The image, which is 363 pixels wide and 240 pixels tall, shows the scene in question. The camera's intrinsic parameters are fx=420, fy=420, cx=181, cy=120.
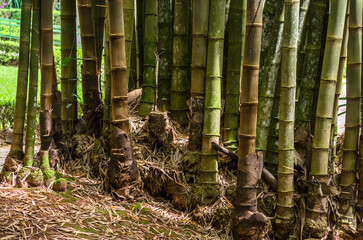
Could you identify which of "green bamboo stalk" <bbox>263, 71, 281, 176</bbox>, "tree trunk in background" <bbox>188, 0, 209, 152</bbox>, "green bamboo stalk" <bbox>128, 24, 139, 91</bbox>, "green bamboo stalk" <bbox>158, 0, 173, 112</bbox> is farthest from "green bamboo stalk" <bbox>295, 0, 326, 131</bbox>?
"green bamboo stalk" <bbox>128, 24, 139, 91</bbox>

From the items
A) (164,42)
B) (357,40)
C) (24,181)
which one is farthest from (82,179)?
(357,40)

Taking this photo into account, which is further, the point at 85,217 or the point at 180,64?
the point at 180,64

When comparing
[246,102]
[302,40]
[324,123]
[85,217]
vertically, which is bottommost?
[85,217]

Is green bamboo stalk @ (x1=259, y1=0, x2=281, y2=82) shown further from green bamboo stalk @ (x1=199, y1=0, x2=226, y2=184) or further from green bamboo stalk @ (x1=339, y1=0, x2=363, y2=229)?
green bamboo stalk @ (x1=339, y1=0, x2=363, y2=229)

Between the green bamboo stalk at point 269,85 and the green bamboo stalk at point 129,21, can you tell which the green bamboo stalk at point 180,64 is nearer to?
→ the green bamboo stalk at point 129,21

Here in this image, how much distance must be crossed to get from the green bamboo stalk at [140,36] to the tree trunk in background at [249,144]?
3.68ft

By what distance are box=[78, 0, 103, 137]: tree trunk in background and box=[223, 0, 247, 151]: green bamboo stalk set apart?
3.05 feet

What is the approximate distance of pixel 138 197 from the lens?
2721 mm

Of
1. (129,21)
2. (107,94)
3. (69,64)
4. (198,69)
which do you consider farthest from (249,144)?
(69,64)

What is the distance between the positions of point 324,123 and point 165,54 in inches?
46.6

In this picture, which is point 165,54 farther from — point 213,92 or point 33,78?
point 33,78

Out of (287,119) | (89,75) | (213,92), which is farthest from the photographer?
(89,75)

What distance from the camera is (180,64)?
288cm

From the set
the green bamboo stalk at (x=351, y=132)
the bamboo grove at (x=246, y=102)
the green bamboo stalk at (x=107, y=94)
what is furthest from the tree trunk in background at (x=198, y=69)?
the green bamboo stalk at (x=351, y=132)
